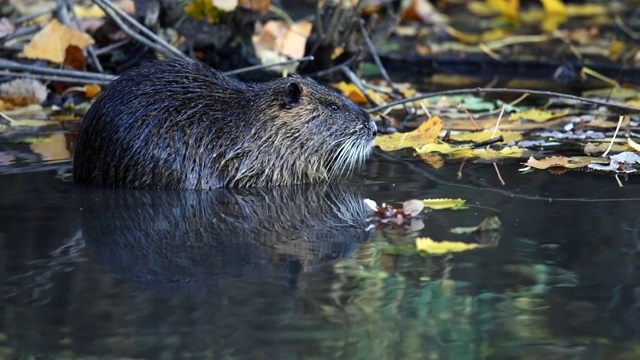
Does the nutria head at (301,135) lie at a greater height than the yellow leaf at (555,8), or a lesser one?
lesser

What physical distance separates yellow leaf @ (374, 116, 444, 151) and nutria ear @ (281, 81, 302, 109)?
492 mm

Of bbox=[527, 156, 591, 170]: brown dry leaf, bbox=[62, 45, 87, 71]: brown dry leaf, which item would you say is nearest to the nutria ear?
bbox=[527, 156, 591, 170]: brown dry leaf

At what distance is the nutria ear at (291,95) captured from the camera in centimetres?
460

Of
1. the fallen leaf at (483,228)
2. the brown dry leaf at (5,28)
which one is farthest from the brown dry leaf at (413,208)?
the brown dry leaf at (5,28)

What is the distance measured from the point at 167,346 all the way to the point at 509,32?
6.69 metres

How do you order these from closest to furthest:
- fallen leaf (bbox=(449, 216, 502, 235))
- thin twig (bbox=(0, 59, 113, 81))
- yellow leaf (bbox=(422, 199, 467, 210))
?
fallen leaf (bbox=(449, 216, 502, 235)) < yellow leaf (bbox=(422, 199, 467, 210)) < thin twig (bbox=(0, 59, 113, 81))

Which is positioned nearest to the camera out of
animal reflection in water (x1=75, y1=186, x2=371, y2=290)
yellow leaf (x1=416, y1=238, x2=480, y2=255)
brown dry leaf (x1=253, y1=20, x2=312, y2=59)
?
animal reflection in water (x1=75, y1=186, x2=371, y2=290)

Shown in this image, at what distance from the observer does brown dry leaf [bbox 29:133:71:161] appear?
4.89 m

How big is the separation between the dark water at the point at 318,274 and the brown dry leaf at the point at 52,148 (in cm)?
57

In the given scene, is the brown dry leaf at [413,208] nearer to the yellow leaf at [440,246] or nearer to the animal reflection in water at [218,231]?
the animal reflection in water at [218,231]

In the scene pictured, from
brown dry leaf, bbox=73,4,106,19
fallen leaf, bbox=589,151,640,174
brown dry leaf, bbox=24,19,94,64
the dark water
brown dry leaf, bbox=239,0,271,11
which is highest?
brown dry leaf, bbox=239,0,271,11

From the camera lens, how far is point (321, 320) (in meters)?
2.77

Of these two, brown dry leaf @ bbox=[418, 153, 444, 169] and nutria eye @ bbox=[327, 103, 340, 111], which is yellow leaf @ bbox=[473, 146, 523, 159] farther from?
nutria eye @ bbox=[327, 103, 340, 111]

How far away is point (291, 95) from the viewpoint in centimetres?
464
